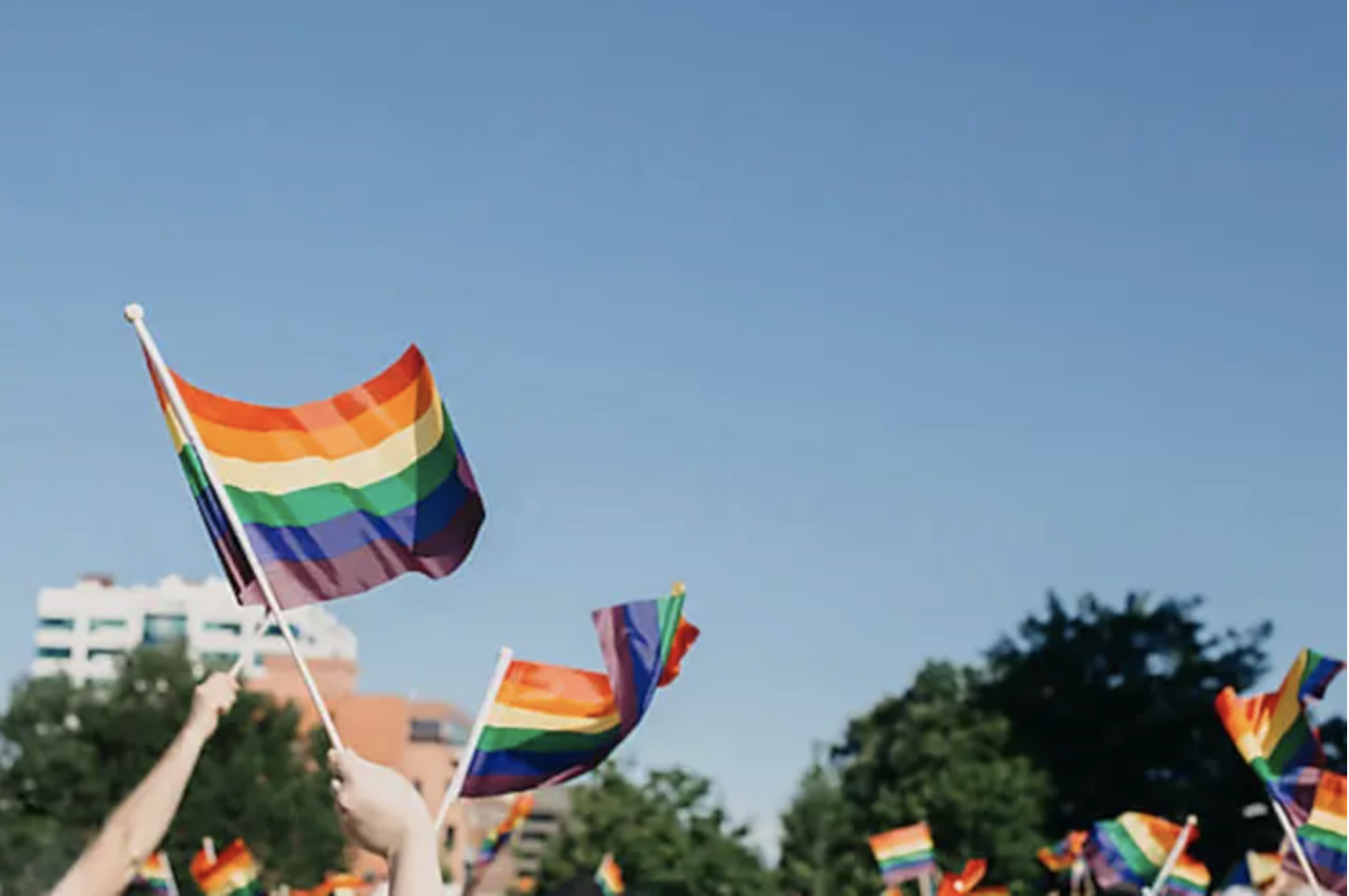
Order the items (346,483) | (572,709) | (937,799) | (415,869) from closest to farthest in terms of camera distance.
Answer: (415,869) → (346,483) → (572,709) → (937,799)

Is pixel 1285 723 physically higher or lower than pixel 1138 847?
lower

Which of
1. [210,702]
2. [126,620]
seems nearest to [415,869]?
[210,702]

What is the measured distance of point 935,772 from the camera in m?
65.2

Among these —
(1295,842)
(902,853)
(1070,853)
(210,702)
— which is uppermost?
(1070,853)

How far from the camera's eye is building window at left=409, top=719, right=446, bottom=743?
465 feet

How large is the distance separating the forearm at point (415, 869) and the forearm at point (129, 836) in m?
0.55

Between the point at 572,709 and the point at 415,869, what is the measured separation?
4.59 m

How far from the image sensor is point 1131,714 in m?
67.2

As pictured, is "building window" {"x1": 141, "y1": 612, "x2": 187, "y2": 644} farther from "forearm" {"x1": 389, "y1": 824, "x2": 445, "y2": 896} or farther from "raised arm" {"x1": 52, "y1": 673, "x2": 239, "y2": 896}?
"forearm" {"x1": 389, "y1": 824, "x2": 445, "y2": 896}

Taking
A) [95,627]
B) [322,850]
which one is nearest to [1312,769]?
[322,850]

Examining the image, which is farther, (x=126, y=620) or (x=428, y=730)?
(x=126, y=620)

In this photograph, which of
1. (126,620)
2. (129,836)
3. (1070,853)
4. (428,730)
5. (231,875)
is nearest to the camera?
(129,836)

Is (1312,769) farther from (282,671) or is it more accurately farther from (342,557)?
(282,671)

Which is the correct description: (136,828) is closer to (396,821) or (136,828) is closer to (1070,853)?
(396,821)
